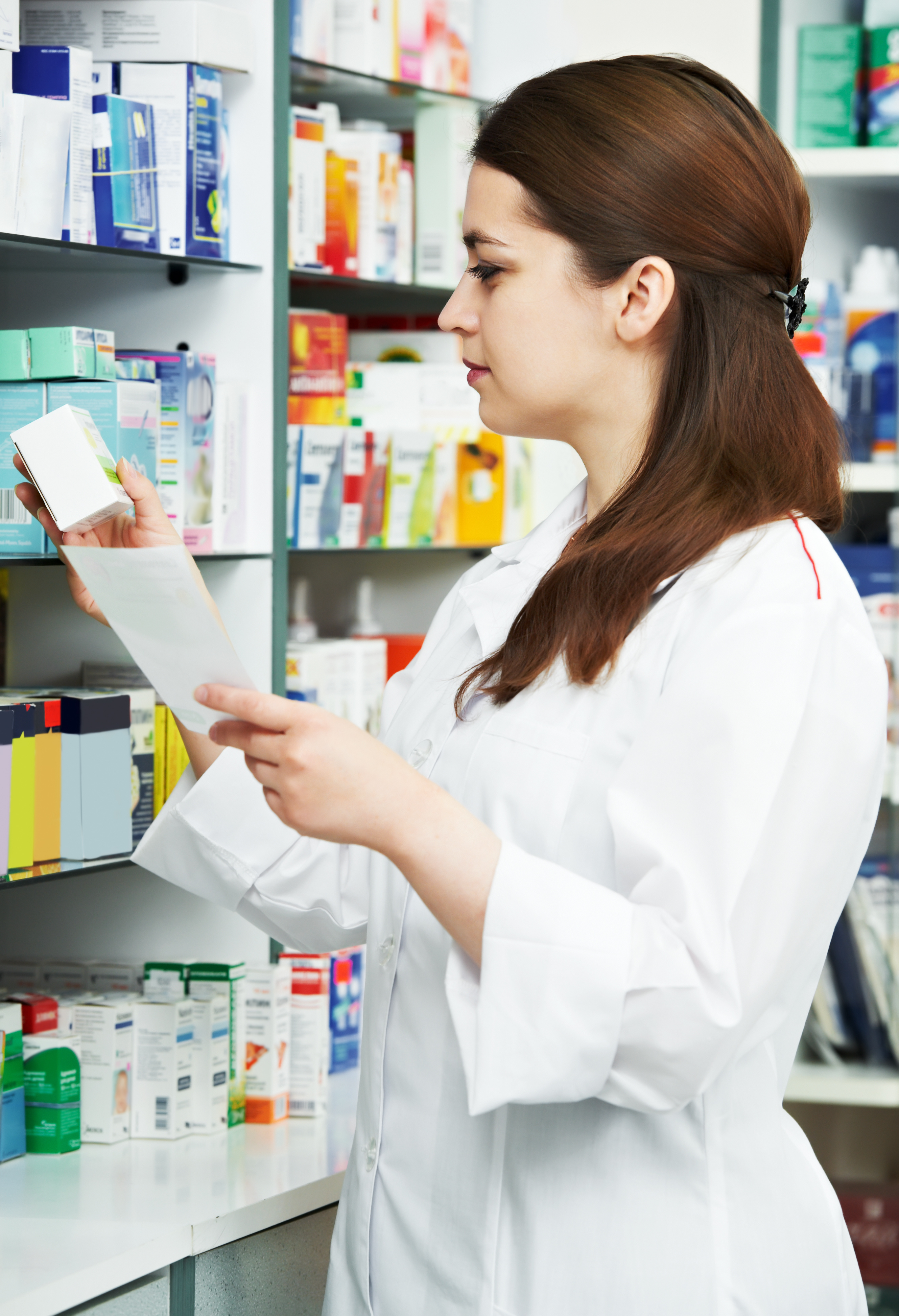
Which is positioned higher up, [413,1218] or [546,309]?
[546,309]

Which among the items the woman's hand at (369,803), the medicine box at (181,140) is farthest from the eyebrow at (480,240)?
the medicine box at (181,140)

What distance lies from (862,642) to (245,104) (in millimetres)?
1382

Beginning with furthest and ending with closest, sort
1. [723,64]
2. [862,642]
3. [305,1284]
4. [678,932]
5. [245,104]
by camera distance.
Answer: [723,64] < [245,104] < [305,1284] < [862,642] < [678,932]

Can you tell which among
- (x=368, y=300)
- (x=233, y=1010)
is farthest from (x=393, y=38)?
(x=233, y=1010)

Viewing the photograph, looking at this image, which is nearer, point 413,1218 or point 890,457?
point 413,1218

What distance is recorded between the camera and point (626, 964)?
1.01 m

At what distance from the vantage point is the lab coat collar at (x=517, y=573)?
4.54ft

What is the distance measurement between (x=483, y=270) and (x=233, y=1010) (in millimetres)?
1179

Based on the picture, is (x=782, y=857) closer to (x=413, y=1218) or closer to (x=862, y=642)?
(x=862, y=642)

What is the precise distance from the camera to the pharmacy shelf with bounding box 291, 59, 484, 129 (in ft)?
Answer: 7.66

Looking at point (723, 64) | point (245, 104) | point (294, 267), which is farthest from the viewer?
point (723, 64)

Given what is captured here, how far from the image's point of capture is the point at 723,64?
9.14 ft

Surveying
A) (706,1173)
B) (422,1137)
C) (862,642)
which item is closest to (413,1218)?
(422,1137)

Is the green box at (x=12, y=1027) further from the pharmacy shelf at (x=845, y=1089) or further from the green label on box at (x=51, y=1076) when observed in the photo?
the pharmacy shelf at (x=845, y=1089)
